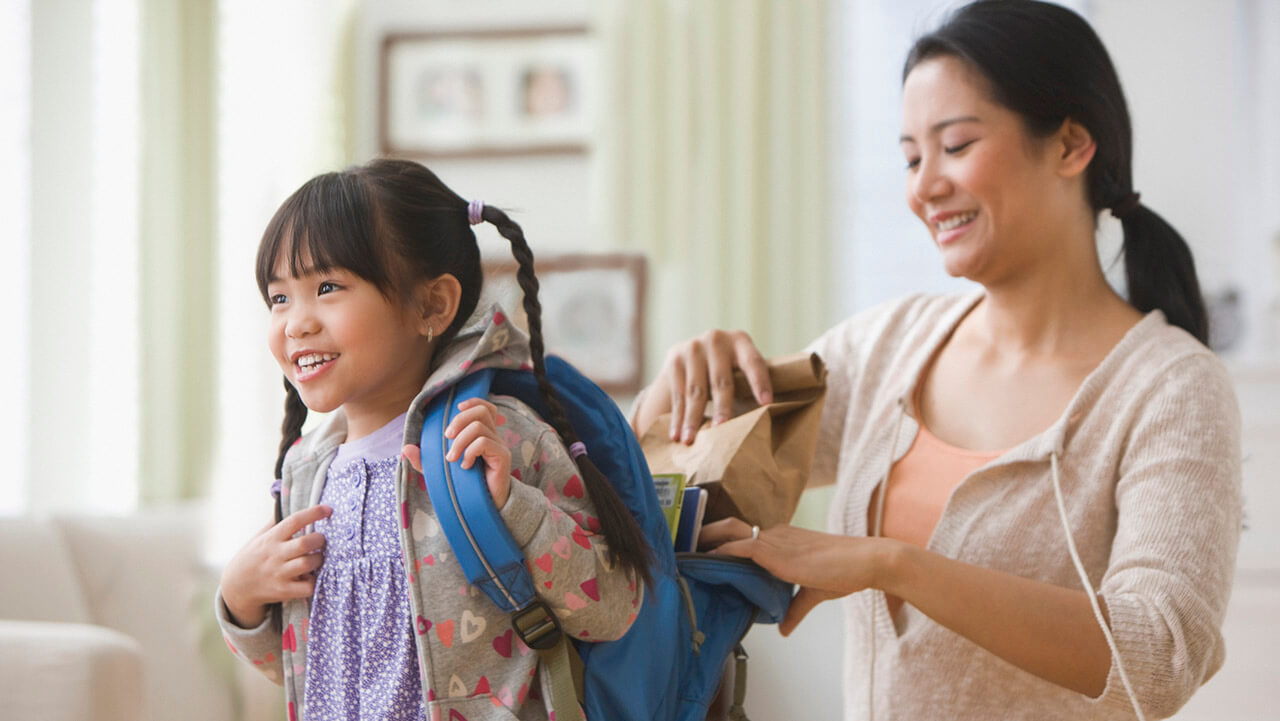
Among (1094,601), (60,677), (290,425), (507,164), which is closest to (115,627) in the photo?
(60,677)

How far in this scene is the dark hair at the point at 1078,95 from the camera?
A: 1.24 metres

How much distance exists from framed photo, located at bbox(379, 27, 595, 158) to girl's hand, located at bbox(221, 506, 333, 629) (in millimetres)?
2730

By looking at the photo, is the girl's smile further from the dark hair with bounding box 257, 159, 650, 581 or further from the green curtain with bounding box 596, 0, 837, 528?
the green curtain with bounding box 596, 0, 837, 528

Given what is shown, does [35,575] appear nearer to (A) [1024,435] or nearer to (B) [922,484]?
(B) [922,484]

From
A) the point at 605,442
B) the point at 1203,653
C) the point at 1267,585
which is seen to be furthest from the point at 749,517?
the point at 1267,585

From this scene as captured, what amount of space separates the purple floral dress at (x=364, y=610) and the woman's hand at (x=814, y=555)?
33cm

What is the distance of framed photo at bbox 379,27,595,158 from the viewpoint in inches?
142

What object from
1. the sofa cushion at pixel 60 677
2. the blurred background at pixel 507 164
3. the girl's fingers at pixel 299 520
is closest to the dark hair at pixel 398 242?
the girl's fingers at pixel 299 520

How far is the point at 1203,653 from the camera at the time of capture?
106cm

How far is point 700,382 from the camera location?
1.29 meters

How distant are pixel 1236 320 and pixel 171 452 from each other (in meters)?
3.41

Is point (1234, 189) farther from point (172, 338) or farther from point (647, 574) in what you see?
point (172, 338)

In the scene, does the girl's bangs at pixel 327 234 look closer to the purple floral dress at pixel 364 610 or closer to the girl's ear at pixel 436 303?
the girl's ear at pixel 436 303

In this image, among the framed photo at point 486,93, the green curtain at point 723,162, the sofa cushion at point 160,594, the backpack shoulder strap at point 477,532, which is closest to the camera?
the backpack shoulder strap at point 477,532
